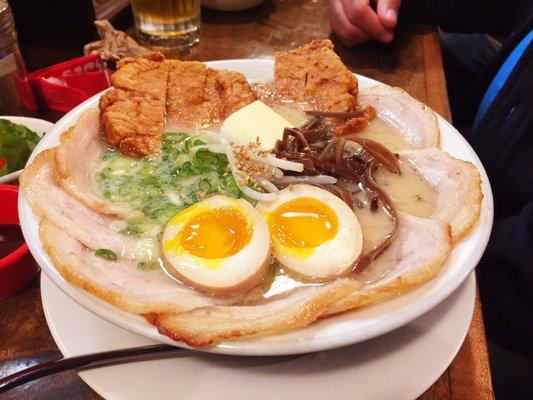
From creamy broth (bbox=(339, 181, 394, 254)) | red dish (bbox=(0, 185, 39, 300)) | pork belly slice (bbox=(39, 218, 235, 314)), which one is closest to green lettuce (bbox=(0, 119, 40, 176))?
red dish (bbox=(0, 185, 39, 300))

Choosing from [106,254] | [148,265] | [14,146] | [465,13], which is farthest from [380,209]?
[465,13]

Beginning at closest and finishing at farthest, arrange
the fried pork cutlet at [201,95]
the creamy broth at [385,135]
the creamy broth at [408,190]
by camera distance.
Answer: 1. the creamy broth at [408,190]
2. the creamy broth at [385,135]
3. the fried pork cutlet at [201,95]

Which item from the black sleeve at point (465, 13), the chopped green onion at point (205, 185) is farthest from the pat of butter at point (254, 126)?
the black sleeve at point (465, 13)

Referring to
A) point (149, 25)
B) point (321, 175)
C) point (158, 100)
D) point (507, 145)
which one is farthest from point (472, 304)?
point (149, 25)

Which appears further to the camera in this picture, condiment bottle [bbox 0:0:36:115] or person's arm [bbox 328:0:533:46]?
person's arm [bbox 328:0:533:46]

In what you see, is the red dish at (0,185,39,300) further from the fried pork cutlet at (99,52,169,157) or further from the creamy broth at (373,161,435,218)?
the creamy broth at (373,161,435,218)

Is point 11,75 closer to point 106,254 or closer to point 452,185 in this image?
point 106,254

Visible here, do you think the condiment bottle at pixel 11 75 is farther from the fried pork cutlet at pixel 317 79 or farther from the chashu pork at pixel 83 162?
the fried pork cutlet at pixel 317 79
